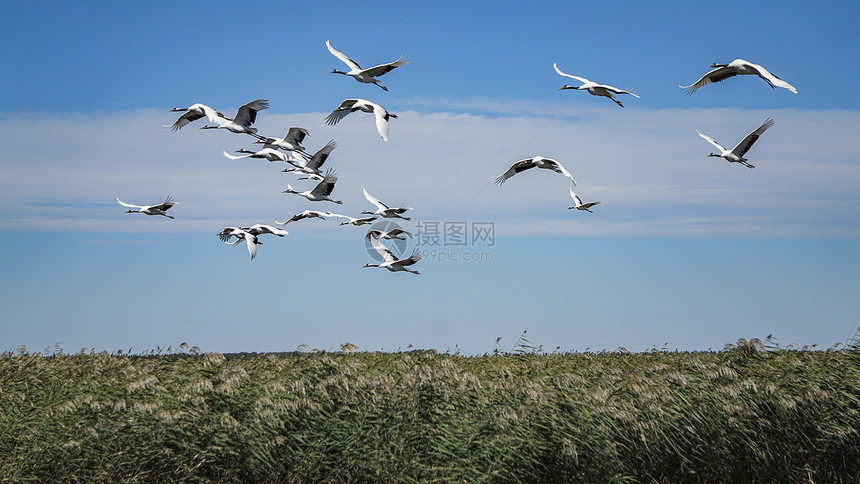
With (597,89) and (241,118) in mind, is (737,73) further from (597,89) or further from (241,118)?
(241,118)

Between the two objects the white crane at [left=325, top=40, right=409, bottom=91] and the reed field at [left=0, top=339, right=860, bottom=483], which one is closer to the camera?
the reed field at [left=0, top=339, right=860, bottom=483]

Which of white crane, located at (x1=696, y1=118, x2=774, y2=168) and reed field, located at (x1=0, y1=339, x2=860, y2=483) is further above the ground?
white crane, located at (x1=696, y1=118, x2=774, y2=168)

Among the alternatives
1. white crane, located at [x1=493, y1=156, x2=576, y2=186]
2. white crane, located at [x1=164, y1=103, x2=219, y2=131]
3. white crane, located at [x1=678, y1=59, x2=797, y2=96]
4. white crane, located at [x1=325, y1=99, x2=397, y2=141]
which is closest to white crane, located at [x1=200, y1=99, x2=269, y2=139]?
white crane, located at [x1=164, y1=103, x2=219, y2=131]

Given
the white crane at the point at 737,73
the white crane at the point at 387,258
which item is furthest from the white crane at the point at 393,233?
the white crane at the point at 737,73

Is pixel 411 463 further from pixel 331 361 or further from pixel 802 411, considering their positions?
pixel 802 411

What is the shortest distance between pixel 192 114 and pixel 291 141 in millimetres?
3278

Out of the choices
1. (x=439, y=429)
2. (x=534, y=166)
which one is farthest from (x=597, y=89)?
(x=439, y=429)

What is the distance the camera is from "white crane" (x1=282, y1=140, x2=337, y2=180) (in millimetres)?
21906

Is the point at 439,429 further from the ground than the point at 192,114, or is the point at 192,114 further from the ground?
the point at 192,114

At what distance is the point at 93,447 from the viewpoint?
13.6 metres

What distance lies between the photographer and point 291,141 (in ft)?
75.5

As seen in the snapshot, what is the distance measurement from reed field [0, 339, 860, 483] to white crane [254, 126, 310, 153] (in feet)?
29.2

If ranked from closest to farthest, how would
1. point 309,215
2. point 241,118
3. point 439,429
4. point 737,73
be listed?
point 439,429
point 737,73
point 241,118
point 309,215

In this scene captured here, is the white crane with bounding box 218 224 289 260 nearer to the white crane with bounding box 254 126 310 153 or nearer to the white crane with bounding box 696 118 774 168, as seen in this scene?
the white crane with bounding box 254 126 310 153
